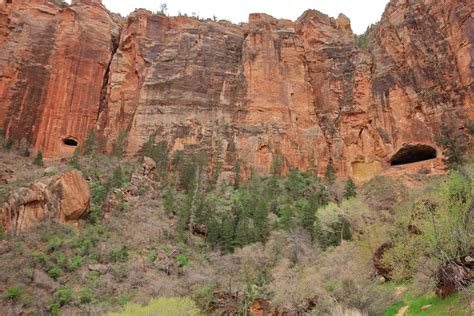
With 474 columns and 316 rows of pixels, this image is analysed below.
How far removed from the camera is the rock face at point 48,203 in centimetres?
3253

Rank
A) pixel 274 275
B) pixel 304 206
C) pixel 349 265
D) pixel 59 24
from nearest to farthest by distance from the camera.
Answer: pixel 349 265
pixel 274 275
pixel 304 206
pixel 59 24

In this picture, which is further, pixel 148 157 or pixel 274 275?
pixel 148 157

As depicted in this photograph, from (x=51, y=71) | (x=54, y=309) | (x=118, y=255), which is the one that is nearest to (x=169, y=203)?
(x=118, y=255)

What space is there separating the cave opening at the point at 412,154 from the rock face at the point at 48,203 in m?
32.9

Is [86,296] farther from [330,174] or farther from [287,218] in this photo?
[330,174]

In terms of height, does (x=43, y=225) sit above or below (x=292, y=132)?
below

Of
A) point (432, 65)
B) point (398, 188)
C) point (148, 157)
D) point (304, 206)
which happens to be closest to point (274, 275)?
point (304, 206)

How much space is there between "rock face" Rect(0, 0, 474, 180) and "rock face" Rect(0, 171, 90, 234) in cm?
1500

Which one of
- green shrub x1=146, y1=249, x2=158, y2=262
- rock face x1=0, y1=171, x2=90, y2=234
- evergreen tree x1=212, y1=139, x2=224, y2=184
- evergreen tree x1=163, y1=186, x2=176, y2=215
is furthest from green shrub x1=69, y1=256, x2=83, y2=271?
evergreen tree x1=212, y1=139, x2=224, y2=184

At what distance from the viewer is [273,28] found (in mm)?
59562

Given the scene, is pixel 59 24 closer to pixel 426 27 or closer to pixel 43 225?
pixel 43 225

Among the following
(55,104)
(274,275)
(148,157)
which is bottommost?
(274,275)

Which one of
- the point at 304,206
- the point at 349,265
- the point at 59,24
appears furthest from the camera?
the point at 59,24

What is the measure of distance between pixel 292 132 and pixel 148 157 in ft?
59.2
